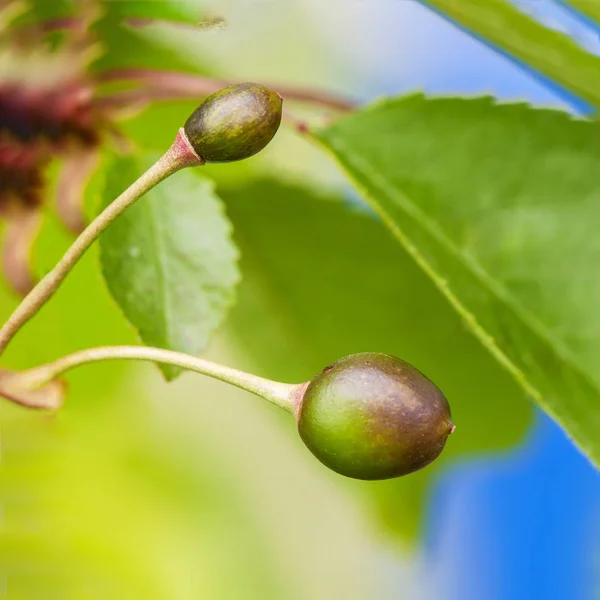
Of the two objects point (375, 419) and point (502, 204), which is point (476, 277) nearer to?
point (502, 204)

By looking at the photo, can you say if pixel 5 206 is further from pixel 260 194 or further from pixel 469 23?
pixel 469 23

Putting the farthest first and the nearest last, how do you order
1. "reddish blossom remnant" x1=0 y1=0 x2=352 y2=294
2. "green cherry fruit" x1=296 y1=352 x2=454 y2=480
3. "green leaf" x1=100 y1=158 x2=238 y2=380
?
"reddish blossom remnant" x1=0 y1=0 x2=352 y2=294
"green leaf" x1=100 y1=158 x2=238 y2=380
"green cherry fruit" x1=296 y1=352 x2=454 y2=480

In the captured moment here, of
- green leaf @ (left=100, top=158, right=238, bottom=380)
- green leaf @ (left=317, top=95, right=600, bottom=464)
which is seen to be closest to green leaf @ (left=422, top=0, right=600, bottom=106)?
green leaf @ (left=317, top=95, right=600, bottom=464)

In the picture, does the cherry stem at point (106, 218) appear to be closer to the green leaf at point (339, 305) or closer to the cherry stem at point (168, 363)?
the cherry stem at point (168, 363)

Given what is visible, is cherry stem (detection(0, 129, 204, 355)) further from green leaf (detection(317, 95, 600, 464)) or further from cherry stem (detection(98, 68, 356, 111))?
cherry stem (detection(98, 68, 356, 111))

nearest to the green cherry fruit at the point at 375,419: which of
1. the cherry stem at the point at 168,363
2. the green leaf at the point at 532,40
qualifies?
the cherry stem at the point at 168,363

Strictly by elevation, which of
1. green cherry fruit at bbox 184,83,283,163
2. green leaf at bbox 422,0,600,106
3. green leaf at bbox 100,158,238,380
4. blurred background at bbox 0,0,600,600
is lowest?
blurred background at bbox 0,0,600,600
